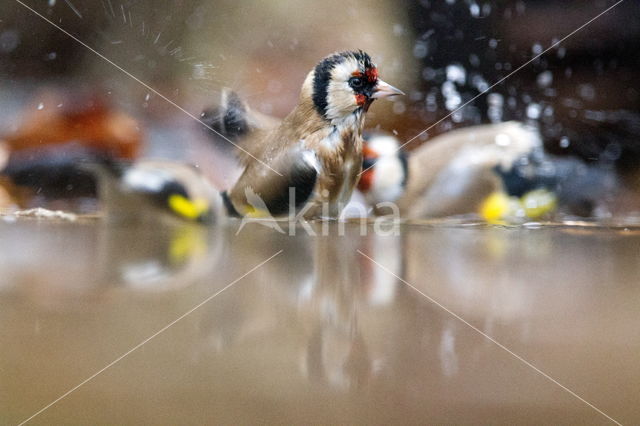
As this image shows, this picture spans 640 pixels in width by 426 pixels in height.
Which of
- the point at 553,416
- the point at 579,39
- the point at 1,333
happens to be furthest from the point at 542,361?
the point at 1,333

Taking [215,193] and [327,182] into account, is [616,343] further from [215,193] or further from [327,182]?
[215,193]

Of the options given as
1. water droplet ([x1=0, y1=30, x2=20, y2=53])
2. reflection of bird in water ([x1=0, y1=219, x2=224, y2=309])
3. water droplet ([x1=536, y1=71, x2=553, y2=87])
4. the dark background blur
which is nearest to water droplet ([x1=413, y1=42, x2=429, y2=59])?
the dark background blur

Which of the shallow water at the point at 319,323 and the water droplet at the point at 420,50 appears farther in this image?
the water droplet at the point at 420,50

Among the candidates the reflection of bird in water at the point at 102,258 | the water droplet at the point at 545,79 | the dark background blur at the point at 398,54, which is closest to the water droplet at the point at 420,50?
the dark background blur at the point at 398,54

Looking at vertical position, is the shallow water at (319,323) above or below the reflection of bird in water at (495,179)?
below

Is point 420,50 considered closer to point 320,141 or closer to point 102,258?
point 320,141

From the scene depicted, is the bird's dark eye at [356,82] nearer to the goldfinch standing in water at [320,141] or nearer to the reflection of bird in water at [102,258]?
the goldfinch standing in water at [320,141]

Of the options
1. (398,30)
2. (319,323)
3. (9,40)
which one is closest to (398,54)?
(398,30)
